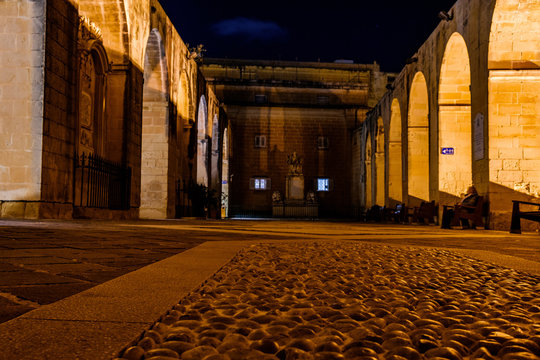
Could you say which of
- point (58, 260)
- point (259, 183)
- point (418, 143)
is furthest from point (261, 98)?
point (58, 260)

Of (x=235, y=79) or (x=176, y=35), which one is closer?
(x=176, y=35)

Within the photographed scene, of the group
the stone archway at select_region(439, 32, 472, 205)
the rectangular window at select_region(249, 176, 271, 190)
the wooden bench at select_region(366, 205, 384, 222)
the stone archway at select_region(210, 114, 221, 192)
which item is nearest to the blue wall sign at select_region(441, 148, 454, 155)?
the stone archway at select_region(439, 32, 472, 205)

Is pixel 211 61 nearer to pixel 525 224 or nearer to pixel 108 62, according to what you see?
pixel 108 62

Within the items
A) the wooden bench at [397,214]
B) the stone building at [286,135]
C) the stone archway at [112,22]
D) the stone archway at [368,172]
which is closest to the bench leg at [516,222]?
the wooden bench at [397,214]

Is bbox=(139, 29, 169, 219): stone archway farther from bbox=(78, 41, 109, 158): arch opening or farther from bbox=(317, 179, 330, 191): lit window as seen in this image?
bbox=(317, 179, 330, 191): lit window

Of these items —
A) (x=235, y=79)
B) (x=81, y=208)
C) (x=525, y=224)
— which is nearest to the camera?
(x=81, y=208)

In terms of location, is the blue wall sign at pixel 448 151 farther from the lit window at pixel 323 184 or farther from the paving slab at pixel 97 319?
the lit window at pixel 323 184

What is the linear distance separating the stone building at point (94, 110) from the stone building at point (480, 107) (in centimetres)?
770

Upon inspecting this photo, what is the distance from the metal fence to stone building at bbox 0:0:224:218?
2 centimetres

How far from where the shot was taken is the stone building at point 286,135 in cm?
3297

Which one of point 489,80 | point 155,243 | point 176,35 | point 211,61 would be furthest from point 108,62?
point 211,61

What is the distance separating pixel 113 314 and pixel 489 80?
36.3ft

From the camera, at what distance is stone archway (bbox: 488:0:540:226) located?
35.7ft

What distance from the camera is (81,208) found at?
891 centimetres
